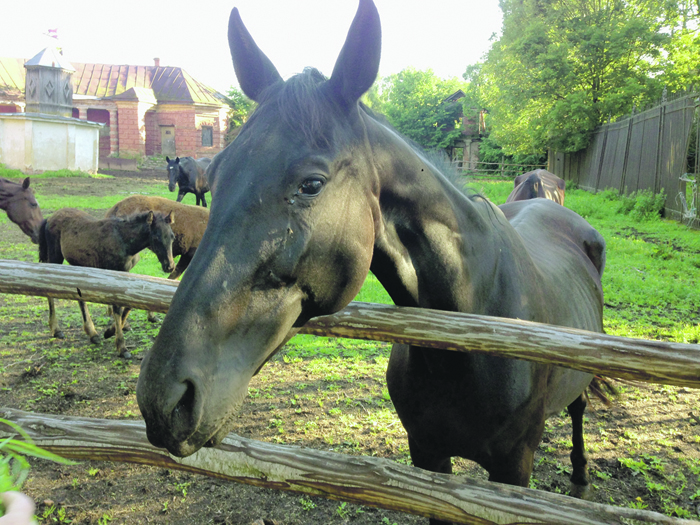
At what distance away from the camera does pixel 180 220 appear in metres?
7.02

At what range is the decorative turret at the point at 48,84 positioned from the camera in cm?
1905

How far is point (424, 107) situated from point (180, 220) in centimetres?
4493

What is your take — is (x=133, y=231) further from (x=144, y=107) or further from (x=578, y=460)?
(x=144, y=107)

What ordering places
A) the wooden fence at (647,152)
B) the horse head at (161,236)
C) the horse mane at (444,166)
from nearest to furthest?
the horse mane at (444,166), the horse head at (161,236), the wooden fence at (647,152)

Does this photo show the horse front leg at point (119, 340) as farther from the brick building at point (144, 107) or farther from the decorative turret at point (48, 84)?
the brick building at point (144, 107)

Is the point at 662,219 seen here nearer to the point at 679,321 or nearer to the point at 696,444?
the point at 679,321

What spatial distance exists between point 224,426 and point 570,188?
23597 millimetres

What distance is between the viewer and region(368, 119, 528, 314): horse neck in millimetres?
1543

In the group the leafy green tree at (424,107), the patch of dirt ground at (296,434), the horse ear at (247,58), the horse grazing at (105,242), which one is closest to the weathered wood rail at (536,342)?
the horse ear at (247,58)

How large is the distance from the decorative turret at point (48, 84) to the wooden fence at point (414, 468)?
21.8 m

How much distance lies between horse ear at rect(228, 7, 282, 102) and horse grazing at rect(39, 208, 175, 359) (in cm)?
452

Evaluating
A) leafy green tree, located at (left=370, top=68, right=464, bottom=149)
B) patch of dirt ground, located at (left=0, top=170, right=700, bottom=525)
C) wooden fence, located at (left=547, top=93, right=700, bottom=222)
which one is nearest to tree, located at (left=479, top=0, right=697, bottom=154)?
wooden fence, located at (left=547, top=93, right=700, bottom=222)

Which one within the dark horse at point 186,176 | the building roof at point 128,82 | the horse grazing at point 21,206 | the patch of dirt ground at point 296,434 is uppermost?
the building roof at point 128,82

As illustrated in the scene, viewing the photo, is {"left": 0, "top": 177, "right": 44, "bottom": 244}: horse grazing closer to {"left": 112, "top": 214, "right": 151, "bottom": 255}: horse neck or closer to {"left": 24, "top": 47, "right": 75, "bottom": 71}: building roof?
{"left": 112, "top": 214, "right": 151, "bottom": 255}: horse neck
